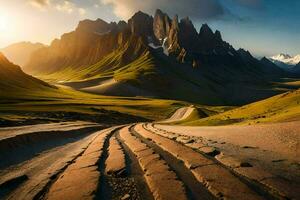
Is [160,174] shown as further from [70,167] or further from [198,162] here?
[70,167]

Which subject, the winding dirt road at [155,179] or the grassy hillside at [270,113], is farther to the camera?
the grassy hillside at [270,113]

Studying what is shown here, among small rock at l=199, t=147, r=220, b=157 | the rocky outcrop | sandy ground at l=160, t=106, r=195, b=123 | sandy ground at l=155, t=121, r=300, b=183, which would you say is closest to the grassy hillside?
sandy ground at l=155, t=121, r=300, b=183

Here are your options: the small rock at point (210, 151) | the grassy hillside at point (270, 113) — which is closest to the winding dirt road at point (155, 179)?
the small rock at point (210, 151)

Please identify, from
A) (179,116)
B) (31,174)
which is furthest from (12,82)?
(31,174)

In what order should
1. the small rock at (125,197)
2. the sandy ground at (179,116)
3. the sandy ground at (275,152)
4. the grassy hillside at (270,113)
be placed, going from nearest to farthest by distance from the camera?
1. the small rock at (125,197)
2. the sandy ground at (275,152)
3. the grassy hillside at (270,113)
4. the sandy ground at (179,116)

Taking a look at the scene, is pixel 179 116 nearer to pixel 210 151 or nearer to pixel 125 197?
pixel 210 151

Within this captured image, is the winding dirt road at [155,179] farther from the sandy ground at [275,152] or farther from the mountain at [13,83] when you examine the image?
the mountain at [13,83]

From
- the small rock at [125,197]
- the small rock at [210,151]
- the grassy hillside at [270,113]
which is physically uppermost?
the grassy hillside at [270,113]

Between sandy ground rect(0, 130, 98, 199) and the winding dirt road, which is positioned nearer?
the winding dirt road

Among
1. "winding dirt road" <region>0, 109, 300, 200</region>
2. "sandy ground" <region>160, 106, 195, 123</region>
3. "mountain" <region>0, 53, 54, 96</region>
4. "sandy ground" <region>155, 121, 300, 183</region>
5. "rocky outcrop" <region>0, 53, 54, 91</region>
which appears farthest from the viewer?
"rocky outcrop" <region>0, 53, 54, 91</region>

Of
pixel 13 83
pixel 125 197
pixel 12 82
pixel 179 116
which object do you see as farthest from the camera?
pixel 12 82

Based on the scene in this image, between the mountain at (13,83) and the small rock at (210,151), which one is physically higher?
the mountain at (13,83)

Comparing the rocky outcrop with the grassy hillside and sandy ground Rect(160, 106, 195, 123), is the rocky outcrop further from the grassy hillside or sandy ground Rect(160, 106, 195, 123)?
the grassy hillside

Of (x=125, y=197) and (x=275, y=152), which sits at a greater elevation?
(x=275, y=152)
